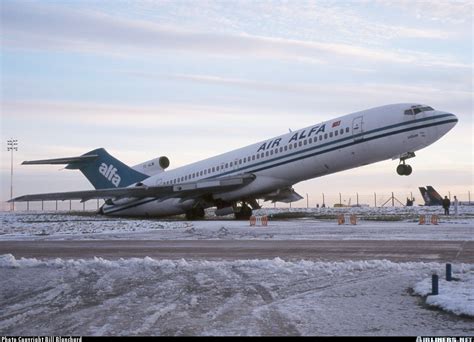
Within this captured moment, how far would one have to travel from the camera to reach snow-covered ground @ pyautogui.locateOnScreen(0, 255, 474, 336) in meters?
9.05

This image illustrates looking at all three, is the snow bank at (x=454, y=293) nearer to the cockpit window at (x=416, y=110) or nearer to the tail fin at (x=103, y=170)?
the cockpit window at (x=416, y=110)

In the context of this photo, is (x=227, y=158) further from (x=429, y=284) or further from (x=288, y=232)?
(x=429, y=284)

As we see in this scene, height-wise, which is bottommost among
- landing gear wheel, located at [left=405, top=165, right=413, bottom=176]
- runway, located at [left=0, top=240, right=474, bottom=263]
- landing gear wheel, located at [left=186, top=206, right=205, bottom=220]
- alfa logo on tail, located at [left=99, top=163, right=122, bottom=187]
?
runway, located at [left=0, top=240, right=474, bottom=263]

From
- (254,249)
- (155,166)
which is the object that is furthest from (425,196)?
(254,249)

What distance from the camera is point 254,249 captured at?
19.9 m

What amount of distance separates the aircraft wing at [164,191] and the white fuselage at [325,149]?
699mm

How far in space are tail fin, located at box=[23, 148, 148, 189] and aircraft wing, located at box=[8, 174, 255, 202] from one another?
6685 mm

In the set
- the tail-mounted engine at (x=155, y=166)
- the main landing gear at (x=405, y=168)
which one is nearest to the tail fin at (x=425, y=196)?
the tail-mounted engine at (x=155, y=166)

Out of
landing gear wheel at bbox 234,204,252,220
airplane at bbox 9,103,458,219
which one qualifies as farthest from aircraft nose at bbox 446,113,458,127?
landing gear wheel at bbox 234,204,252,220

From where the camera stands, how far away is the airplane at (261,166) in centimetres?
3222

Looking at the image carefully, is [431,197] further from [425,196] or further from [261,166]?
[261,166]

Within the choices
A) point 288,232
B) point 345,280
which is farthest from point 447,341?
point 288,232

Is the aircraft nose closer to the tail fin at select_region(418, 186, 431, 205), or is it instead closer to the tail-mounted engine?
the tail-mounted engine

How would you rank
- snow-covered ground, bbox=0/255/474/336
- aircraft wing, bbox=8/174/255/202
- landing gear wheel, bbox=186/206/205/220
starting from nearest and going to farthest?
snow-covered ground, bbox=0/255/474/336 < aircraft wing, bbox=8/174/255/202 < landing gear wheel, bbox=186/206/205/220
